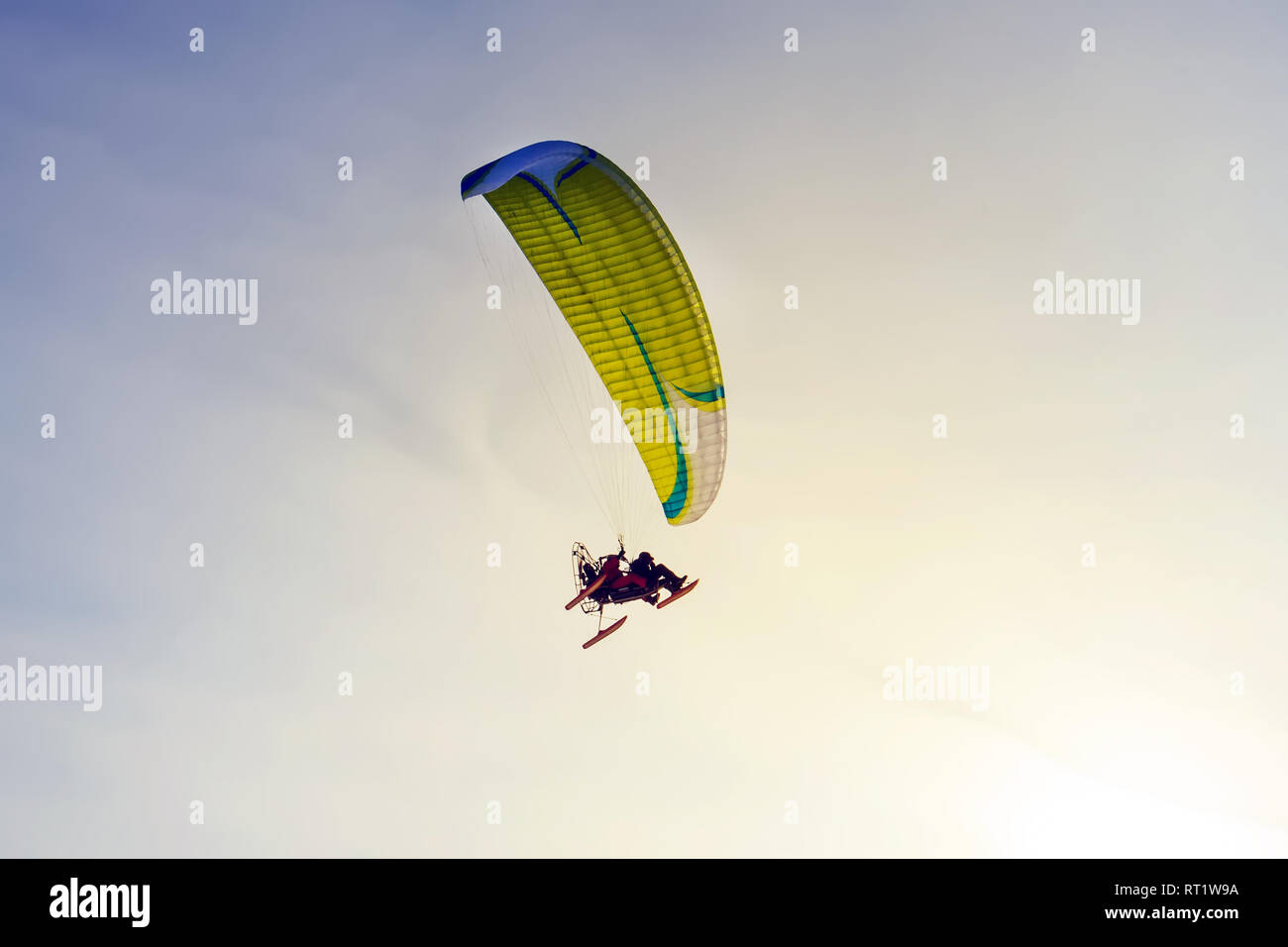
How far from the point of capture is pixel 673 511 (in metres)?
36.7

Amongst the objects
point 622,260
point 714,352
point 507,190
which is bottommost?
Result: point 714,352
